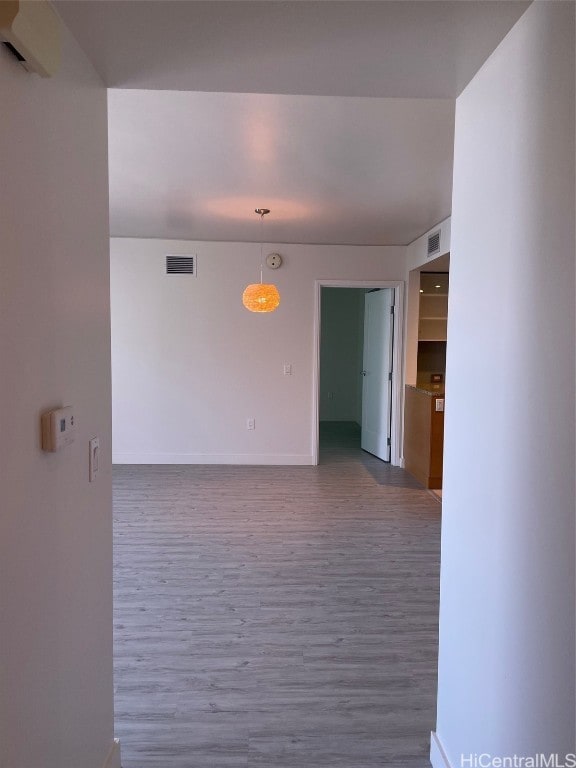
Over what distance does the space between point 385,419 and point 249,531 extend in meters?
2.84

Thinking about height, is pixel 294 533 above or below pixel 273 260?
below

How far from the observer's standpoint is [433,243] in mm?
5078

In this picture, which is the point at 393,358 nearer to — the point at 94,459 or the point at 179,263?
the point at 179,263

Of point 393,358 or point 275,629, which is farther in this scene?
point 393,358

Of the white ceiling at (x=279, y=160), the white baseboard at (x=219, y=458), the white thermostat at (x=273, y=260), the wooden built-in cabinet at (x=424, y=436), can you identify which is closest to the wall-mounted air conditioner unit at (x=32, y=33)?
the white ceiling at (x=279, y=160)

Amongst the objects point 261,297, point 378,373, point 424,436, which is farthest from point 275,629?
point 378,373

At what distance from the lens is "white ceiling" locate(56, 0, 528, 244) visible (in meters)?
1.29

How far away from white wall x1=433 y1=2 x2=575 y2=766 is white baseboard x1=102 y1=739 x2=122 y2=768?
1133 millimetres

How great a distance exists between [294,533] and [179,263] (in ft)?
11.2

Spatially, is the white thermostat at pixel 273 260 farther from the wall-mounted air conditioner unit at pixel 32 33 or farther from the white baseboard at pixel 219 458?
the wall-mounted air conditioner unit at pixel 32 33

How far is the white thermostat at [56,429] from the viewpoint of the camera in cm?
124

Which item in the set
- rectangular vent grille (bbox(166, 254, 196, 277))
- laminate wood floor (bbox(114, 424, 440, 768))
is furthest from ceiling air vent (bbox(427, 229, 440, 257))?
rectangular vent grille (bbox(166, 254, 196, 277))

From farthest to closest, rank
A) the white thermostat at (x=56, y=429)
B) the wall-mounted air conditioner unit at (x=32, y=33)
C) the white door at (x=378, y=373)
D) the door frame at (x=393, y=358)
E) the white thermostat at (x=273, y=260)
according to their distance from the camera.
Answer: the white door at (x=378, y=373), the door frame at (x=393, y=358), the white thermostat at (x=273, y=260), the white thermostat at (x=56, y=429), the wall-mounted air conditioner unit at (x=32, y=33)

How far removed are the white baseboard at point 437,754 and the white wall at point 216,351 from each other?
14.2ft
